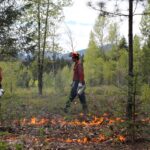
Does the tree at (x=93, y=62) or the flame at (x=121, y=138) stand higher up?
the tree at (x=93, y=62)

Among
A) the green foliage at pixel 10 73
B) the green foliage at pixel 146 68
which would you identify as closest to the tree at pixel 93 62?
the green foliage at pixel 10 73

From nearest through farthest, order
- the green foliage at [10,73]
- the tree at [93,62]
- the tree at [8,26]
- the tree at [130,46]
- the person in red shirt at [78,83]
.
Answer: the tree at [130,46], the person in red shirt at [78,83], the tree at [8,26], the green foliage at [10,73], the tree at [93,62]

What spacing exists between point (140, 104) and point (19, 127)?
4.29 m

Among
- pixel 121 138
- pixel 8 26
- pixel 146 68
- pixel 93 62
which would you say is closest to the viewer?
pixel 121 138

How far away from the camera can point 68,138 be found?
10.8 metres

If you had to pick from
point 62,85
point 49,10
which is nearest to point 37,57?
point 49,10

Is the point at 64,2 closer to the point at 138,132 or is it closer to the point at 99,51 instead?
the point at 138,132

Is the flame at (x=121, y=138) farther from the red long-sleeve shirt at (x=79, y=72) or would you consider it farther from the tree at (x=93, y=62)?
the tree at (x=93, y=62)

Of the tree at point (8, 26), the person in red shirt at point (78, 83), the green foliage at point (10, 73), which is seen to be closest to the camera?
the person in red shirt at point (78, 83)

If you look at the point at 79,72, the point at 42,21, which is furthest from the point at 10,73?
the point at 79,72

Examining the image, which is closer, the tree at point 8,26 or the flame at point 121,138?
the flame at point 121,138

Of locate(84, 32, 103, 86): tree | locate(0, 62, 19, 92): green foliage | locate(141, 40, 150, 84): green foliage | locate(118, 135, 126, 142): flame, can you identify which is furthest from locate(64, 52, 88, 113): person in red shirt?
locate(84, 32, 103, 86): tree

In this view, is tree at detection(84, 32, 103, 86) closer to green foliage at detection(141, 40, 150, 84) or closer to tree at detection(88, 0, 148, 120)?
green foliage at detection(141, 40, 150, 84)

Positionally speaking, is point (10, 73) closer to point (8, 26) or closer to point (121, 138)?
point (8, 26)
